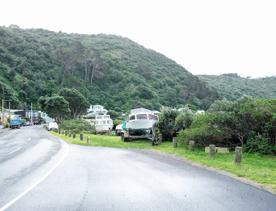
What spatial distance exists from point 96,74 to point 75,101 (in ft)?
55.4

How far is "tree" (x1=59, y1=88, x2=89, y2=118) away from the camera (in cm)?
11004

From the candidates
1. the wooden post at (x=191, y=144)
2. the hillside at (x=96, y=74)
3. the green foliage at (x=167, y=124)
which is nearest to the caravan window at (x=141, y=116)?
the green foliage at (x=167, y=124)

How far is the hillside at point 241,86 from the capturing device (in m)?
76.2

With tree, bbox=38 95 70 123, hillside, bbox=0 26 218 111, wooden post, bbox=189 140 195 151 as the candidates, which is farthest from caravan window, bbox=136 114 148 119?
tree, bbox=38 95 70 123

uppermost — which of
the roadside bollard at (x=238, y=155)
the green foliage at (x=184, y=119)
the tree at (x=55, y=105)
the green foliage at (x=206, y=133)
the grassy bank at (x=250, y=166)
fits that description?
the tree at (x=55, y=105)

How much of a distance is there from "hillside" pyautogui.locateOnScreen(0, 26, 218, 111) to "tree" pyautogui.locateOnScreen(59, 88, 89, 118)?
6.92m

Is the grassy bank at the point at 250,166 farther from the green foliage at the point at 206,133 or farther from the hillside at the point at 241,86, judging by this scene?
the hillside at the point at 241,86

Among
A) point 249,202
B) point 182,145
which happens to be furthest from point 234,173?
point 182,145

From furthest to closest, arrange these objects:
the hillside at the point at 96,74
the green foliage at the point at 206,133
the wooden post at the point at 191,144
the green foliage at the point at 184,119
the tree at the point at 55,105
A: the hillside at the point at 96,74
the tree at the point at 55,105
the green foliage at the point at 184,119
the wooden post at the point at 191,144
the green foliage at the point at 206,133

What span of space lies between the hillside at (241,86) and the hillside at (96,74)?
3.72 metres

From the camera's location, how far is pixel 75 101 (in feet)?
369

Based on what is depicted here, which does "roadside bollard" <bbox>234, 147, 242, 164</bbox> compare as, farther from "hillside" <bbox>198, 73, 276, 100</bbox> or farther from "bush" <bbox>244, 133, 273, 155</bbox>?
"hillside" <bbox>198, 73, 276, 100</bbox>

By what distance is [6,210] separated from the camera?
8.61 meters

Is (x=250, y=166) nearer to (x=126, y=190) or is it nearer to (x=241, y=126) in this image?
(x=241, y=126)
